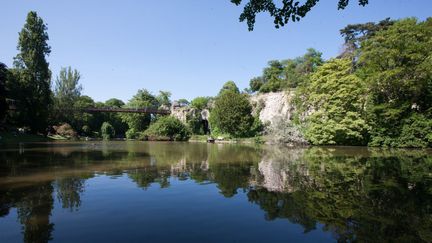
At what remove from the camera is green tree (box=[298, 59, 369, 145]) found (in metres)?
32.3

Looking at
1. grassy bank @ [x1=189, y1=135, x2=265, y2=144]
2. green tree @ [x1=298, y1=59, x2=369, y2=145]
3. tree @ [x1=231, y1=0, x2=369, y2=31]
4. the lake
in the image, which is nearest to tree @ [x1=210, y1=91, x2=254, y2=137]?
grassy bank @ [x1=189, y1=135, x2=265, y2=144]

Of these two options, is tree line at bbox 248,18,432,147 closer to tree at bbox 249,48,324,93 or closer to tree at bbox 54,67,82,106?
tree at bbox 249,48,324,93

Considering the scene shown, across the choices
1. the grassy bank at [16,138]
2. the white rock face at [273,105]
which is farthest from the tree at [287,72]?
the grassy bank at [16,138]

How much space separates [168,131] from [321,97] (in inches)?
1256

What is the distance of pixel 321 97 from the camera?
114 feet

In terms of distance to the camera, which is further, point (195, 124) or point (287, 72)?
point (195, 124)

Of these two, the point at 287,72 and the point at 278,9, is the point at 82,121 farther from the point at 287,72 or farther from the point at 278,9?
the point at 278,9

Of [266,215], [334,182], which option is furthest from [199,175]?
[266,215]

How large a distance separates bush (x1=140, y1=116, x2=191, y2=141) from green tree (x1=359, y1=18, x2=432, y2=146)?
3559 cm

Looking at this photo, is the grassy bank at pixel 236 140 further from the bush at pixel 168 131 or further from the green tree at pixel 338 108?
the green tree at pixel 338 108

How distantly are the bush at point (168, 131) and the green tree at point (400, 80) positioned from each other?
35.6 meters

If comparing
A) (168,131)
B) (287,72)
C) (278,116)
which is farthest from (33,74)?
(287,72)

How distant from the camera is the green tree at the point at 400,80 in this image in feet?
91.7

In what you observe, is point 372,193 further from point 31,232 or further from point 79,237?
point 31,232
